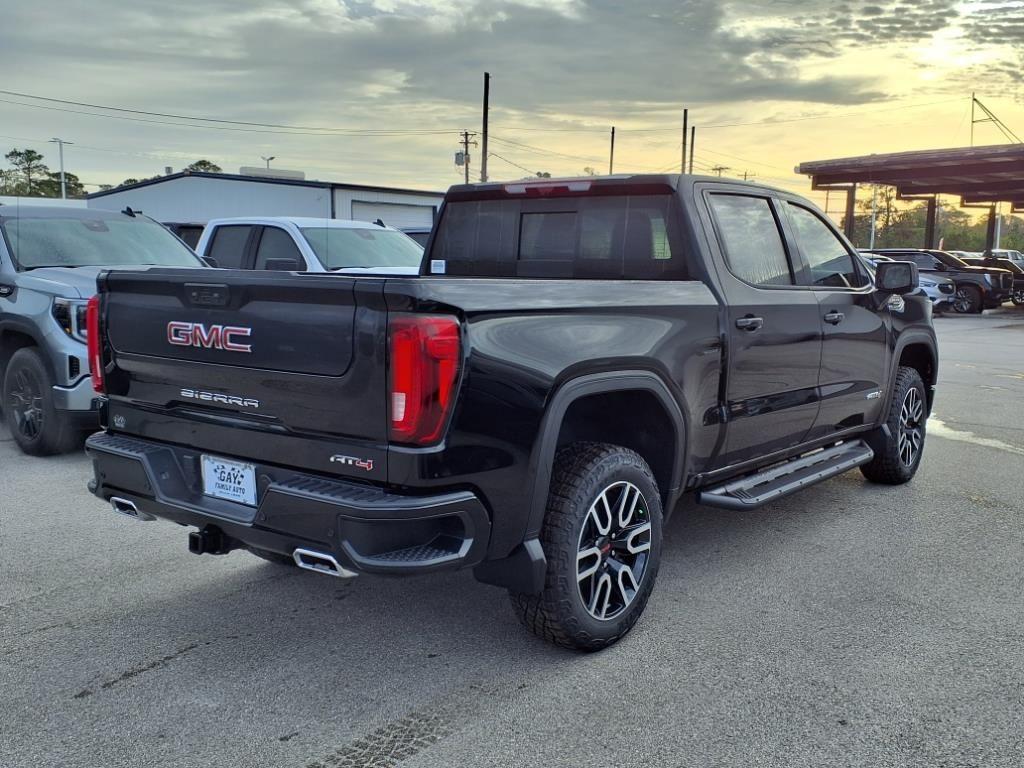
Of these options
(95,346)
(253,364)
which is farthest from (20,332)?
(253,364)

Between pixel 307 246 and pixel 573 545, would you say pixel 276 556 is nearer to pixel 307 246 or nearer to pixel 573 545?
pixel 573 545

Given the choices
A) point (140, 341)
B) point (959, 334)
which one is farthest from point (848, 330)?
point (959, 334)

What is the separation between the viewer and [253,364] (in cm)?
329

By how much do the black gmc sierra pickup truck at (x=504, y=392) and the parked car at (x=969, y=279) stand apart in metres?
22.9

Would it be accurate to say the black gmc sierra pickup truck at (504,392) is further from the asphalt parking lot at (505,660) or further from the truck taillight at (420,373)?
Answer: the asphalt parking lot at (505,660)

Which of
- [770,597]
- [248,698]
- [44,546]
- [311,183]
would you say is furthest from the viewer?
[311,183]

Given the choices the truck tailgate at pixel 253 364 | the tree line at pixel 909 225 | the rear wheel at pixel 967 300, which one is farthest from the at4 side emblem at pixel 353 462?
the tree line at pixel 909 225

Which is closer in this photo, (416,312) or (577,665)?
(416,312)

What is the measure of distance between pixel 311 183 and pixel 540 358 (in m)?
32.9

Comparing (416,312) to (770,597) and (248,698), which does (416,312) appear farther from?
(770,597)

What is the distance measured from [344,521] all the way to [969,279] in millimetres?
26181

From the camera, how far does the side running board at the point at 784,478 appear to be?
14.3 ft

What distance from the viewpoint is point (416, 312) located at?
9.66ft

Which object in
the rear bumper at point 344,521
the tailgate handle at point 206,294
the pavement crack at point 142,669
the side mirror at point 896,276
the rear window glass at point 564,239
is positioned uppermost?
the rear window glass at point 564,239
